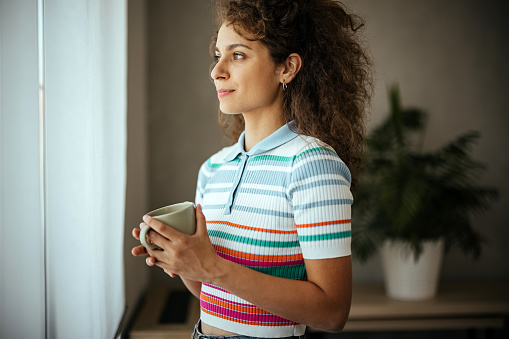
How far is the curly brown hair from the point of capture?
3.52 ft

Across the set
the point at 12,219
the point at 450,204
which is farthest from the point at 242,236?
the point at 450,204

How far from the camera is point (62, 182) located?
115cm

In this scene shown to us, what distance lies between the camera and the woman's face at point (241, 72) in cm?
107

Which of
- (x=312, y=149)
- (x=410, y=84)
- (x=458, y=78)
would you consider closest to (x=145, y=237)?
(x=312, y=149)

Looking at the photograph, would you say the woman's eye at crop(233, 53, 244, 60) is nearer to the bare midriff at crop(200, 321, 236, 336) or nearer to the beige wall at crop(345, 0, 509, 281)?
the bare midriff at crop(200, 321, 236, 336)

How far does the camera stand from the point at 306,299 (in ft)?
2.97

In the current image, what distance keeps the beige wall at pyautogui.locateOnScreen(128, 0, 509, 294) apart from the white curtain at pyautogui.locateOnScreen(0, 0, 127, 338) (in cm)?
157

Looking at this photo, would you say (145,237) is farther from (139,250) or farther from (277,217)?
(277,217)

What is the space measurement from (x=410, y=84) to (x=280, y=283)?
2.65 m

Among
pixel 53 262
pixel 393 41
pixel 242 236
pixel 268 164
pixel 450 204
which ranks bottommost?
pixel 450 204

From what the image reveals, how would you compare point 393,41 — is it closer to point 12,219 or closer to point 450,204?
point 450,204

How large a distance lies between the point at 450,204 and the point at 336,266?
82.2 inches

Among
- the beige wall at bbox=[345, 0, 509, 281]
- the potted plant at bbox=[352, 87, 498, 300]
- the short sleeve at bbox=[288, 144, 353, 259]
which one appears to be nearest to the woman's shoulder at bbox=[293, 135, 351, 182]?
the short sleeve at bbox=[288, 144, 353, 259]

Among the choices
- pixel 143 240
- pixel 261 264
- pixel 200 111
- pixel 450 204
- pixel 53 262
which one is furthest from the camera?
pixel 200 111
